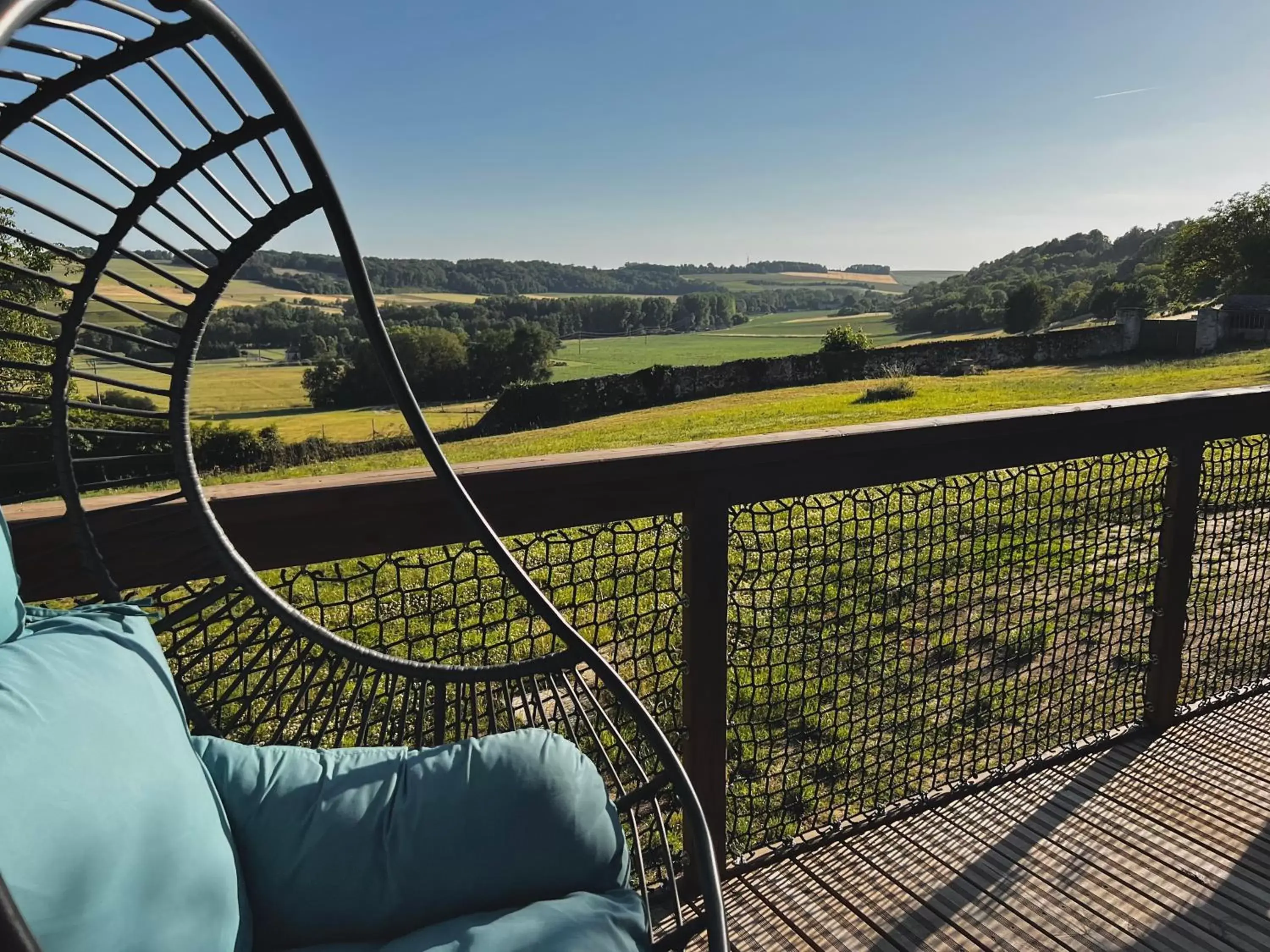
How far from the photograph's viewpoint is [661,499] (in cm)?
133

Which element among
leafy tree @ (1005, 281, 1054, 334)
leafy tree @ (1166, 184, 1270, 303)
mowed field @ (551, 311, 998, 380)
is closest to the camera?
leafy tree @ (1166, 184, 1270, 303)

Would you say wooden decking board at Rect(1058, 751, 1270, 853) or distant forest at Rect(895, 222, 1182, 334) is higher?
distant forest at Rect(895, 222, 1182, 334)

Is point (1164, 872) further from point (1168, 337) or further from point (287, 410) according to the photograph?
point (1168, 337)

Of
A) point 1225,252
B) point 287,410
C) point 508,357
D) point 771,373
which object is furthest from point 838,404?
point 1225,252

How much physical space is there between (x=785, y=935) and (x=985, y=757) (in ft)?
2.42

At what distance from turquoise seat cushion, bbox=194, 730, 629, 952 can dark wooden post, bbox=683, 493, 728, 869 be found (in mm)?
460

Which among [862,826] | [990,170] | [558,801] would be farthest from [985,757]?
[990,170]

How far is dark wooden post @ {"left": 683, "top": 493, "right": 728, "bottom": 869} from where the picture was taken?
1.39 metres

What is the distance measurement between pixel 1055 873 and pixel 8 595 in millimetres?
1676

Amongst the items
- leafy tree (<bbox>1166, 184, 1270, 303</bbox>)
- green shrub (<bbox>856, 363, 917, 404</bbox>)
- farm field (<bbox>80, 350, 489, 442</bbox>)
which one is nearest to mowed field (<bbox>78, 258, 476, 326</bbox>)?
farm field (<bbox>80, 350, 489, 442</bbox>)

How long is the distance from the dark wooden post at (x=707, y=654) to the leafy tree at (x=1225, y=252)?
3616 cm

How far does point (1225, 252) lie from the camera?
32.9 m

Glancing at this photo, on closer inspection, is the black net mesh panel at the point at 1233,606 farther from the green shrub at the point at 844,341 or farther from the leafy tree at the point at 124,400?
the green shrub at the point at 844,341

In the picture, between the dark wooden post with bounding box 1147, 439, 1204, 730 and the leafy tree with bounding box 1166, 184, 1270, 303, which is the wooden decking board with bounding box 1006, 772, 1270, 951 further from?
the leafy tree with bounding box 1166, 184, 1270, 303
